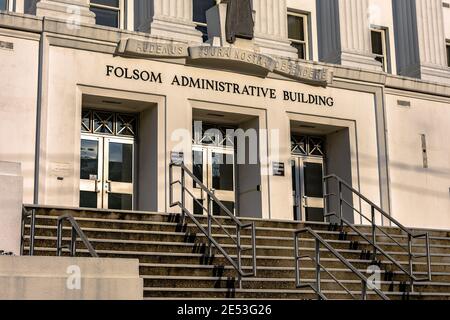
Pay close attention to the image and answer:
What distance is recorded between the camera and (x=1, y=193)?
14.2m

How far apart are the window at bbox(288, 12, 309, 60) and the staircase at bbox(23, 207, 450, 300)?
7.37 m

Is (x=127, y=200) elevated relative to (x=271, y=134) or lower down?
lower down

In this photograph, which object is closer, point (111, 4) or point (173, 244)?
point (173, 244)

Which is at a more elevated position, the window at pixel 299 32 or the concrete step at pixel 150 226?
the window at pixel 299 32

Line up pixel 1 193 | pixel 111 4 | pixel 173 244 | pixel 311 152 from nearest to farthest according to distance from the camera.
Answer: pixel 1 193
pixel 173 244
pixel 111 4
pixel 311 152

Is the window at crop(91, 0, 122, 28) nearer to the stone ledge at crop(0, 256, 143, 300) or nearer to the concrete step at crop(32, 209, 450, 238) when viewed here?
the concrete step at crop(32, 209, 450, 238)

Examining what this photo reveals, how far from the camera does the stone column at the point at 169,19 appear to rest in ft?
70.1

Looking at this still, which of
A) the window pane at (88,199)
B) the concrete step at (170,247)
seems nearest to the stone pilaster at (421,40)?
the concrete step at (170,247)

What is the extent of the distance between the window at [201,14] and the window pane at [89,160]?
420 centimetres

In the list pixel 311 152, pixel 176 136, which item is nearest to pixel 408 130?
pixel 311 152

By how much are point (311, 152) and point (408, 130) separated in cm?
265

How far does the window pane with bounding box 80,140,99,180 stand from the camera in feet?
67.5

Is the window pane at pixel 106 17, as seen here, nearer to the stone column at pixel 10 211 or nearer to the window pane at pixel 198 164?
the window pane at pixel 198 164
